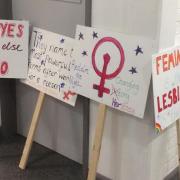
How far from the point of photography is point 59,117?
108 inches

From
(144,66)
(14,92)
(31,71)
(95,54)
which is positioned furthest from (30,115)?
(144,66)

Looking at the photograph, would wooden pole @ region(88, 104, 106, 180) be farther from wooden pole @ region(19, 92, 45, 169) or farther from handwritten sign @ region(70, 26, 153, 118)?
wooden pole @ region(19, 92, 45, 169)

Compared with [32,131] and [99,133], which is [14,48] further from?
[99,133]

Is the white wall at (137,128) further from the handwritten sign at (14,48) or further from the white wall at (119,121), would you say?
the handwritten sign at (14,48)

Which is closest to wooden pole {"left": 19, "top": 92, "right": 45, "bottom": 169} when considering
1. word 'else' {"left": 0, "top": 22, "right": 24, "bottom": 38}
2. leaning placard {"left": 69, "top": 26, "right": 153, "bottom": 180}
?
leaning placard {"left": 69, "top": 26, "right": 153, "bottom": 180}

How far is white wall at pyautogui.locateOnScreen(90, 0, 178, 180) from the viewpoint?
1967mm

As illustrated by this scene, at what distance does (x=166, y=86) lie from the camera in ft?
6.73

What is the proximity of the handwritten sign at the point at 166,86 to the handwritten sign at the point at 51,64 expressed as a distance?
1.99 ft

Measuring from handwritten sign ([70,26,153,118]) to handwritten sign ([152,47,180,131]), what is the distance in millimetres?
57

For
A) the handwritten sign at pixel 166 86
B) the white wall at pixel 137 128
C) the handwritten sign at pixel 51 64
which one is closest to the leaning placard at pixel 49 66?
the handwritten sign at pixel 51 64

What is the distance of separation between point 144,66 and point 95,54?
34 cm

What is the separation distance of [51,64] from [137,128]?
0.75 metres

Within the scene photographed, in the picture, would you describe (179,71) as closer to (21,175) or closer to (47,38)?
(47,38)

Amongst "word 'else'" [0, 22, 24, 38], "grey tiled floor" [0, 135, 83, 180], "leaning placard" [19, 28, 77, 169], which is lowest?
"grey tiled floor" [0, 135, 83, 180]
